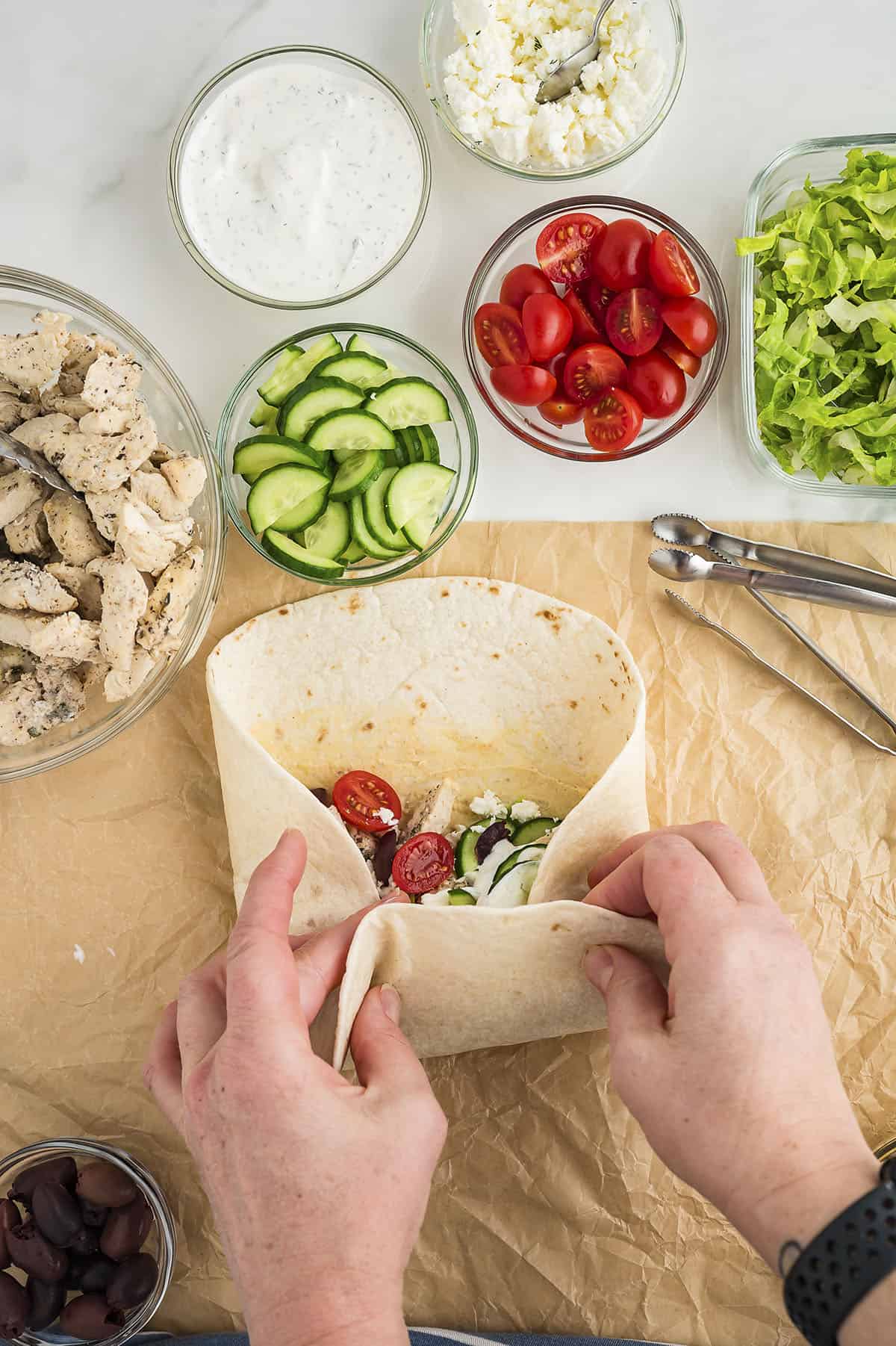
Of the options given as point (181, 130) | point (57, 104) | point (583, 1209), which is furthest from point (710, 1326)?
point (57, 104)

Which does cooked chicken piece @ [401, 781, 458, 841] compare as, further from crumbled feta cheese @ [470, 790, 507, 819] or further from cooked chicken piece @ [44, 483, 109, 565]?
cooked chicken piece @ [44, 483, 109, 565]

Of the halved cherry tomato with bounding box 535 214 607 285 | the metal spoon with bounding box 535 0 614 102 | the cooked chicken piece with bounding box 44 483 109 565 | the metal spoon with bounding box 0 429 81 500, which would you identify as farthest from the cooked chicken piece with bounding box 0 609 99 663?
the metal spoon with bounding box 535 0 614 102

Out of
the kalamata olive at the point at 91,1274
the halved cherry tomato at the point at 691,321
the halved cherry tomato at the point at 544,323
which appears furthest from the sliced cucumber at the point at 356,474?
the kalamata olive at the point at 91,1274

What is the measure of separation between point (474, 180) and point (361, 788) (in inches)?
63.6

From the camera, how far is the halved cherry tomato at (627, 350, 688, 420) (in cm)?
247

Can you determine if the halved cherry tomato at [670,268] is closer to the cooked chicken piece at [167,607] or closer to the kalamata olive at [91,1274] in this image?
the cooked chicken piece at [167,607]

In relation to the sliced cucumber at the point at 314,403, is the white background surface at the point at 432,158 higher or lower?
higher

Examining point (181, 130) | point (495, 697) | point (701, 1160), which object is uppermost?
point (181, 130)

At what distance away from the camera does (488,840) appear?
8.12 ft

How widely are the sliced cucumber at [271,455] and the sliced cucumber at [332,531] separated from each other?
0.10 m

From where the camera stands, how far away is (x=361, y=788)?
100 inches

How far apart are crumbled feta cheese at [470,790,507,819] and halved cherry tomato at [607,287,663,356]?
1163 mm

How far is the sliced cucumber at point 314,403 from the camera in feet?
7.82

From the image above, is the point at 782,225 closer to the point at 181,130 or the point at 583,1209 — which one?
the point at 181,130
